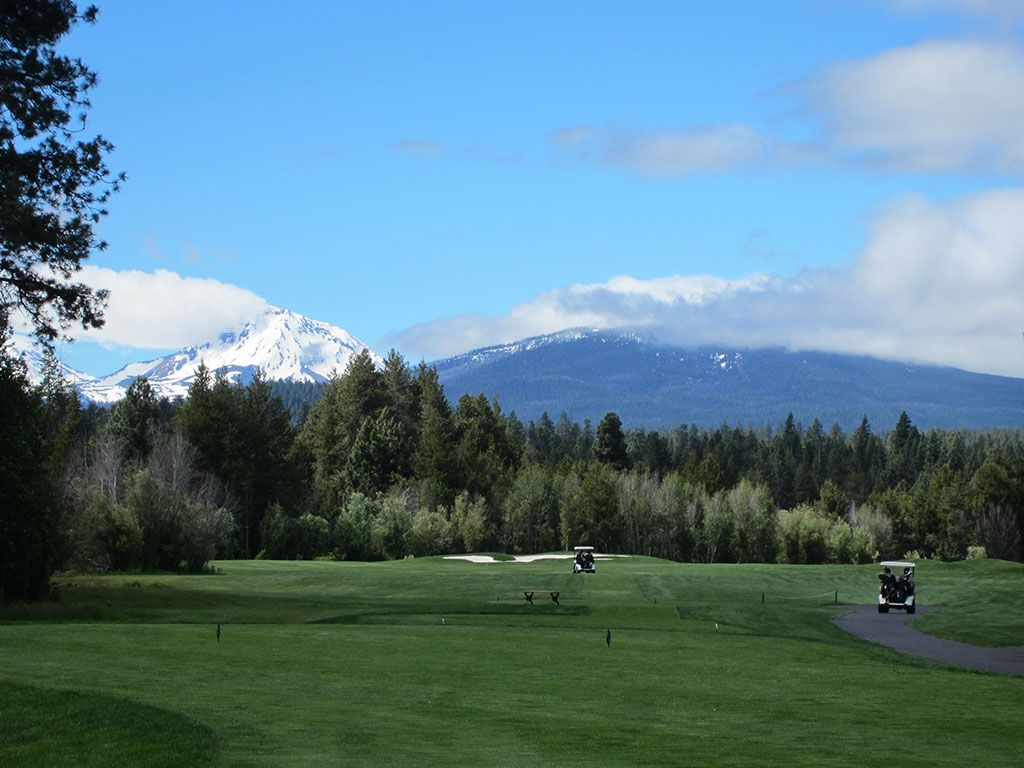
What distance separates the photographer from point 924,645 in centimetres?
3741

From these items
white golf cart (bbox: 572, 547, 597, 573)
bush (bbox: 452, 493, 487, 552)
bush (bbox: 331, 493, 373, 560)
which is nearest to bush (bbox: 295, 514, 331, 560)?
bush (bbox: 331, 493, 373, 560)

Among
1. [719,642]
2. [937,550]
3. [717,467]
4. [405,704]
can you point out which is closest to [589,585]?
[719,642]

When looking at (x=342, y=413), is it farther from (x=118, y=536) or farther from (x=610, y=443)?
(x=118, y=536)

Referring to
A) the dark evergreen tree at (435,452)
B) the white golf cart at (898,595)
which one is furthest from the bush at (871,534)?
the white golf cart at (898,595)

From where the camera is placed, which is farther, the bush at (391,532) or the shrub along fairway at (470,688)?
the bush at (391,532)

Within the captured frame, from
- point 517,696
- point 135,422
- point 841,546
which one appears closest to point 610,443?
point 841,546

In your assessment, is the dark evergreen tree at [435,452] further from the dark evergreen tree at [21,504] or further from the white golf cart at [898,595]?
the dark evergreen tree at [21,504]

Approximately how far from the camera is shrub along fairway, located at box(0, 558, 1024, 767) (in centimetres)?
1573

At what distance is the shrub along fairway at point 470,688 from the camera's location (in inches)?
619

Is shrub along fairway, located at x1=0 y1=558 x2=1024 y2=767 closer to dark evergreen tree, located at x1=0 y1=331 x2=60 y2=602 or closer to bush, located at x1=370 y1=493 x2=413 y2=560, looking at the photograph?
dark evergreen tree, located at x1=0 y1=331 x2=60 y2=602

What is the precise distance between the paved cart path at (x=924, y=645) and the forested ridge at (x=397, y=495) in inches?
1314

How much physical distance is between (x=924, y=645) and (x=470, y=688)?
20.7 m

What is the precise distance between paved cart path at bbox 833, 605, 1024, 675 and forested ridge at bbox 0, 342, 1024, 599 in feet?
110

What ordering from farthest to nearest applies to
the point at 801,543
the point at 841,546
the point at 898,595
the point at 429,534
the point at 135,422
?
the point at 801,543, the point at 841,546, the point at 135,422, the point at 429,534, the point at 898,595
